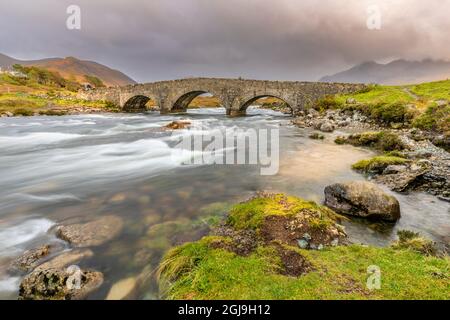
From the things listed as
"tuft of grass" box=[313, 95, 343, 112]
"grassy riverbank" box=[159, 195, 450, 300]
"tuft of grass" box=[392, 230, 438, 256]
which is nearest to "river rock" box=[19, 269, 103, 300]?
"grassy riverbank" box=[159, 195, 450, 300]

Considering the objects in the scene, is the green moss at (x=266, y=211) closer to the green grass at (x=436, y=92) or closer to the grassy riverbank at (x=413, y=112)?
the grassy riverbank at (x=413, y=112)

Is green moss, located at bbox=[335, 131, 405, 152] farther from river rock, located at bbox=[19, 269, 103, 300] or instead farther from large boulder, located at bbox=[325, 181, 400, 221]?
river rock, located at bbox=[19, 269, 103, 300]

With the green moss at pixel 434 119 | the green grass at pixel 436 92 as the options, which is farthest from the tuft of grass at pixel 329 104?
the green moss at pixel 434 119

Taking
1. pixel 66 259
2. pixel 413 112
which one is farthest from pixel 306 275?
pixel 413 112

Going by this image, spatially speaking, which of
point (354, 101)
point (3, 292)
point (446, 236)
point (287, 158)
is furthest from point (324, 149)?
point (354, 101)

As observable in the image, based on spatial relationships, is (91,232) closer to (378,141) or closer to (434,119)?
(378,141)

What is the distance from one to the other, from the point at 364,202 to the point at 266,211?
9.17ft

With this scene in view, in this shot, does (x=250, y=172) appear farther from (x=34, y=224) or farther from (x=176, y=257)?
(x=34, y=224)

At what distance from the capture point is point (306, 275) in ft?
14.4

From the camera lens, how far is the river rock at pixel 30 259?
A: 534 cm

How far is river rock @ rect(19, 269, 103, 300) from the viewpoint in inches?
174

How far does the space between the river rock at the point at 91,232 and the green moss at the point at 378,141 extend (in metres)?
14.6

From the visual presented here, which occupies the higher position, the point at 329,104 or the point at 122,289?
the point at 329,104
